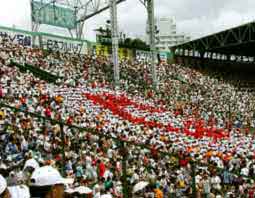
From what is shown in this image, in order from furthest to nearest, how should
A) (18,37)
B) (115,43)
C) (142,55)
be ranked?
(142,55), (18,37), (115,43)

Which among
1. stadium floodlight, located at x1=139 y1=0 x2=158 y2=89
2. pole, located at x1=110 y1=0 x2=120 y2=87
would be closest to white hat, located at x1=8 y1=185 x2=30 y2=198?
pole, located at x1=110 y1=0 x2=120 y2=87

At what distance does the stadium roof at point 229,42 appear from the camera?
40.4m

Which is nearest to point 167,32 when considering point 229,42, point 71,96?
point 229,42

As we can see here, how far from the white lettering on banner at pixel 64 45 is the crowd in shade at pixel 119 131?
0.95m

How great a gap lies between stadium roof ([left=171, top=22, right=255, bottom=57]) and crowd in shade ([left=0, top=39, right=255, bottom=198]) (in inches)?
A: 141

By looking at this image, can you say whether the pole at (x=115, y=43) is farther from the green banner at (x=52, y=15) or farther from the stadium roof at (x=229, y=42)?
the stadium roof at (x=229, y=42)

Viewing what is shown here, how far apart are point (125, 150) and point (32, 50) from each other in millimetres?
22955

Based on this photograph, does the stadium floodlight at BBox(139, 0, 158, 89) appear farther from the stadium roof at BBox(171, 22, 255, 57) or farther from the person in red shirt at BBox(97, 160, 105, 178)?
the person in red shirt at BBox(97, 160, 105, 178)

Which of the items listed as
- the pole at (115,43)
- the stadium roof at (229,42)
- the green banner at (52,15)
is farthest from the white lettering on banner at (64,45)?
the stadium roof at (229,42)

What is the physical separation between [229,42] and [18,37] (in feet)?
63.4

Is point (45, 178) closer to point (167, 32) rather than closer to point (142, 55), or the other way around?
point (142, 55)

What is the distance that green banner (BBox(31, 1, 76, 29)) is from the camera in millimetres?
35281

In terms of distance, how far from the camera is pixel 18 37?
95.5 feet

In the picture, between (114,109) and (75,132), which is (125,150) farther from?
(114,109)
